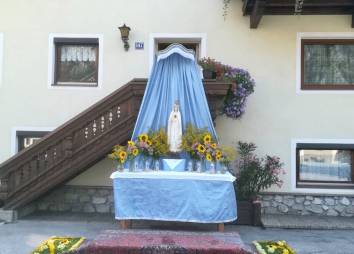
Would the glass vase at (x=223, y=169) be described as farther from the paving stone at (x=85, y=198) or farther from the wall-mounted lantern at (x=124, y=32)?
the wall-mounted lantern at (x=124, y=32)

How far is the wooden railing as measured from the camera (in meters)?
8.65

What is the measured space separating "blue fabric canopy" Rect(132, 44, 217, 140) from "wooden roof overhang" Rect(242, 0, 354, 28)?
68.8 inches

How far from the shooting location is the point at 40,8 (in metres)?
9.86

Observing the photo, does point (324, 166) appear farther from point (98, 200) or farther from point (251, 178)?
point (98, 200)

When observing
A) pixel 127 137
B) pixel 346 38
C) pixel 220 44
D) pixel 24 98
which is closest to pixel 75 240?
pixel 127 137

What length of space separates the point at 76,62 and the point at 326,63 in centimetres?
546

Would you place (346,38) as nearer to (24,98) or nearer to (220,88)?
(220,88)

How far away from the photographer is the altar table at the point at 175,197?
7422 mm

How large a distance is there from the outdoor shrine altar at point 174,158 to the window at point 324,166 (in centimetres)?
200

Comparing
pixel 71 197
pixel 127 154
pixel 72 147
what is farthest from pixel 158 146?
pixel 71 197

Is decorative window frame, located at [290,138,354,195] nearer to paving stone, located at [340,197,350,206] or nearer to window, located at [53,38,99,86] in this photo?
paving stone, located at [340,197,350,206]

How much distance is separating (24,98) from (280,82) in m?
5.56

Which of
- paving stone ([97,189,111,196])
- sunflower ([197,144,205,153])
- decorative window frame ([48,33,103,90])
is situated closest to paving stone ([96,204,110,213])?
paving stone ([97,189,111,196])

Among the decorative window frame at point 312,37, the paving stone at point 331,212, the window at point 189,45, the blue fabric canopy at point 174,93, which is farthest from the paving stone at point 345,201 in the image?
the window at point 189,45
